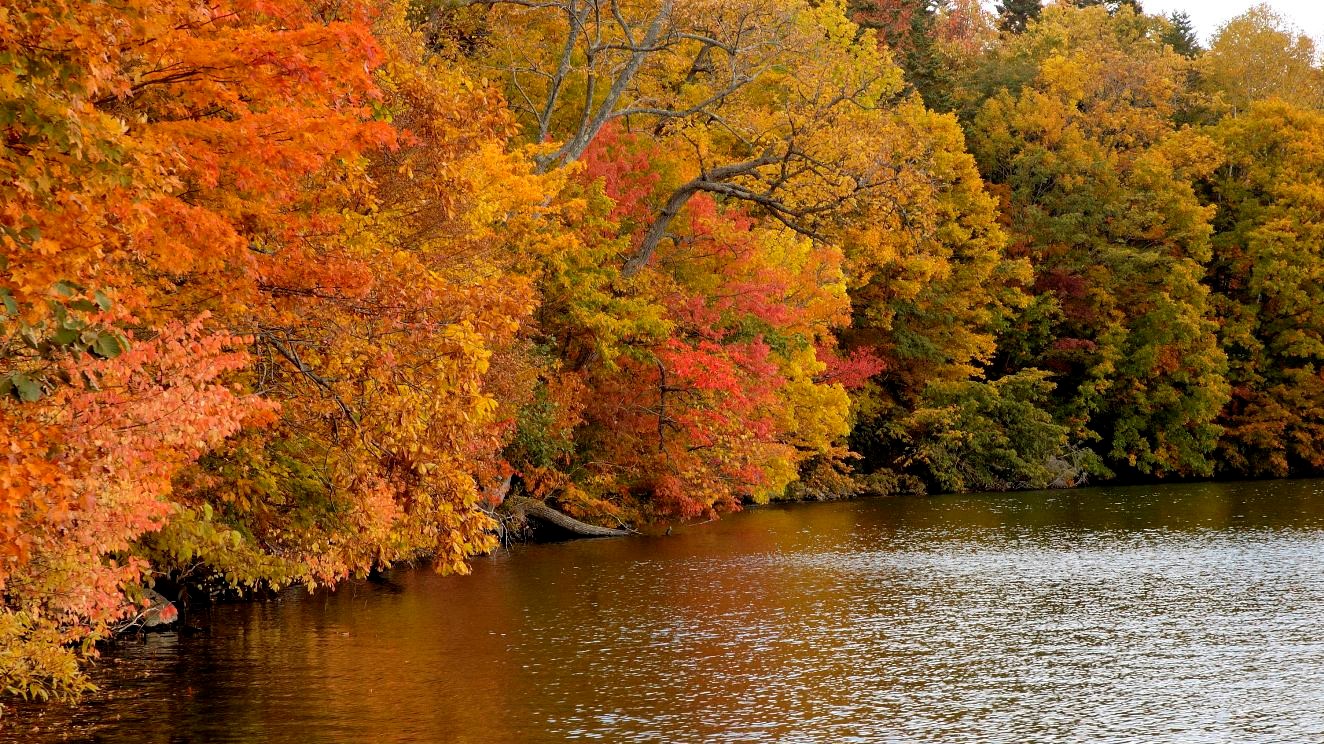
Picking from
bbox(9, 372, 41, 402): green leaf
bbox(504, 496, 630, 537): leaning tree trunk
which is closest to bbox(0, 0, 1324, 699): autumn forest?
bbox(504, 496, 630, 537): leaning tree trunk

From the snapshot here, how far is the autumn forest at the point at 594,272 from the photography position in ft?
31.5

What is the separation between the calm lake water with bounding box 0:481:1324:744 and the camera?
474 inches

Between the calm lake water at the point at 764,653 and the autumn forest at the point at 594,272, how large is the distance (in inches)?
41.7

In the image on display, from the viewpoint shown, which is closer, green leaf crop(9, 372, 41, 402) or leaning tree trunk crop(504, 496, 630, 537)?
green leaf crop(9, 372, 41, 402)

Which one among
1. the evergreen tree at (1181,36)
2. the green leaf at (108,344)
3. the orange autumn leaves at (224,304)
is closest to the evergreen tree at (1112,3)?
the evergreen tree at (1181,36)

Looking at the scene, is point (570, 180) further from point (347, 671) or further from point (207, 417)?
point (207, 417)

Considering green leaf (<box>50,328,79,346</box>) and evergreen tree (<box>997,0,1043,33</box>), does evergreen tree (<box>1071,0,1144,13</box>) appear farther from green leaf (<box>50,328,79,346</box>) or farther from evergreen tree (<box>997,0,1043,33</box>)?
green leaf (<box>50,328,79,346</box>)

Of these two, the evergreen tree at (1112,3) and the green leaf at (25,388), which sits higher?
the evergreen tree at (1112,3)

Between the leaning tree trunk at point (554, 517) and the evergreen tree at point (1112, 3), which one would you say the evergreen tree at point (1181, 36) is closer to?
the evergreen tree at point (1112, 3)

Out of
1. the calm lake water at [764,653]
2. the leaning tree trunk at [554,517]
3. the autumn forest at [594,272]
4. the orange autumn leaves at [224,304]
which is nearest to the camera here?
the orange autumn leaves at [224,304]

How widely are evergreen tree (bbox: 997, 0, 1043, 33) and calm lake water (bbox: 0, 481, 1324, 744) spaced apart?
44.9 m

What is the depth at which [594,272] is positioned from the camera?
2769 cm

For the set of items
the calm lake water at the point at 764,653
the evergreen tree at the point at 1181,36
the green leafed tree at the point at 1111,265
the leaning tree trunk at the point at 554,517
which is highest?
the evergreen tree at the point at 1181,36

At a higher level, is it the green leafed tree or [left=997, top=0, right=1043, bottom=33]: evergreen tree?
[left=997, top=0, right=1043, bottom=33]: evergreen tree
